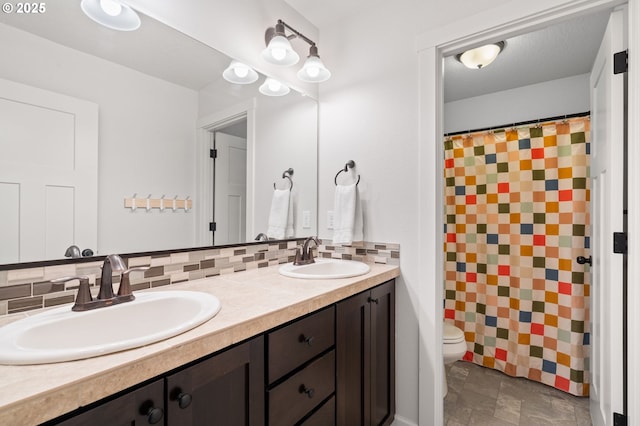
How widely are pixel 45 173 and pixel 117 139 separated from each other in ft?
0.84

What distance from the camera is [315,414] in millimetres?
1132

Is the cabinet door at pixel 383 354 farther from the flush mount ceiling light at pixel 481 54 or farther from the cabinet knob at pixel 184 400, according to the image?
the flush mount ceiling light at pixel 481 54

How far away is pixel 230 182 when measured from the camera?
1.60m

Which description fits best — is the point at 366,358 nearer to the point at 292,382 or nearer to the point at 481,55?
the point at 292,382

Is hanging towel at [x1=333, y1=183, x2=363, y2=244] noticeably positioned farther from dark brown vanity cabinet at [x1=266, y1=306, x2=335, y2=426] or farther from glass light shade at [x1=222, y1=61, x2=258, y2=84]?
glass light shade at [x1=222, y1=61, x2=258, y2=84]

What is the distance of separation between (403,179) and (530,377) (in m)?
1.88

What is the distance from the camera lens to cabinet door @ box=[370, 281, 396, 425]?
150 centimetres

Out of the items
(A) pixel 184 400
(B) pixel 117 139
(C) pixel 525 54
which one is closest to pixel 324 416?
(A) pixel 184 400

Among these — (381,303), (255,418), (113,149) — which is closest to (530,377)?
(381,303)

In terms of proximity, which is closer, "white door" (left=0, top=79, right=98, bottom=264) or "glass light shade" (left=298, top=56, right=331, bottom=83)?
"white door" (left=0, top=79, right=98, bottom=264)

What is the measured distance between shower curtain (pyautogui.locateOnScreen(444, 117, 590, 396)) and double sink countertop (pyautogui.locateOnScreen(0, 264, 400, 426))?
5.68 feet

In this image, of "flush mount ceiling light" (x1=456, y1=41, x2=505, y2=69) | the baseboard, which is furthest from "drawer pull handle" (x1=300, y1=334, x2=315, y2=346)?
"flush mount ceiling light" (x1=456, y1=41, x2=505, y2=69)

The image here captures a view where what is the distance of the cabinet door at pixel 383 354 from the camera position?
4.91 ft

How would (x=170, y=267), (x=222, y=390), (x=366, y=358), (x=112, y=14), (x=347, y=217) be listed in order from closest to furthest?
1. (x=222, y=390)
2. (x=112, y=14)
3. (x=170, y=267)
4. (x=366, y=358)
5. (x=347, y=217)
